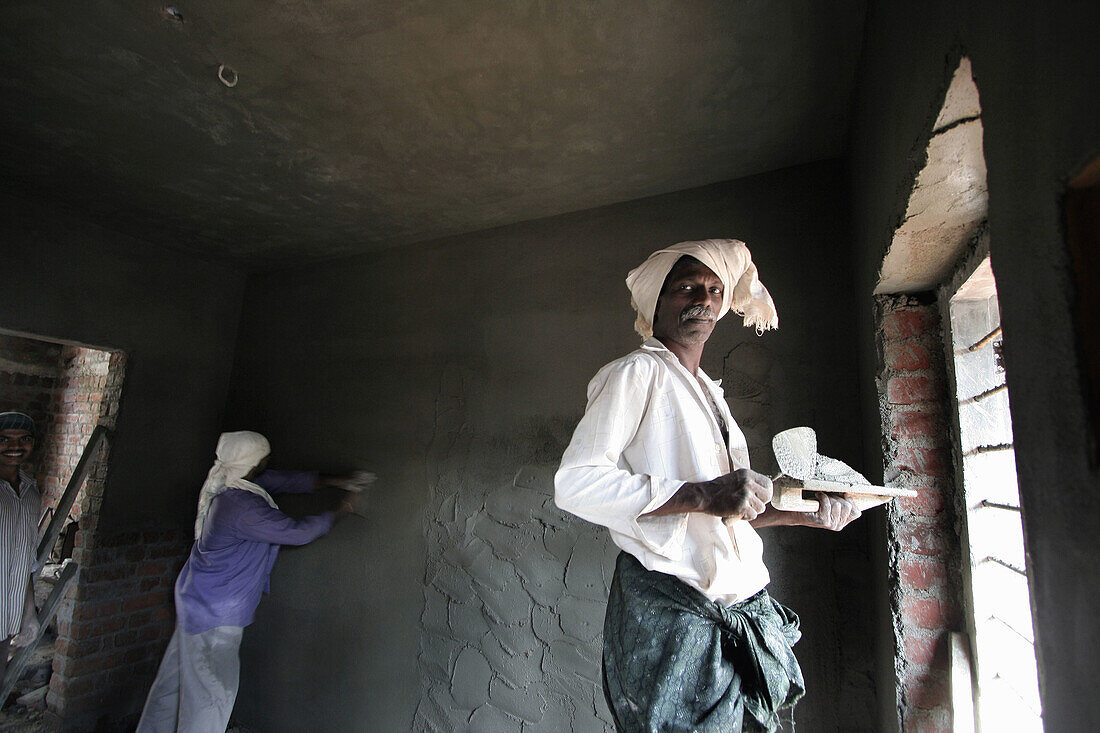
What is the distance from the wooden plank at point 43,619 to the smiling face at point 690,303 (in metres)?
3.45

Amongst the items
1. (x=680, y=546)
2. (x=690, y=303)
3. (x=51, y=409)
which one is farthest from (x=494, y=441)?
(x=51, y=409)

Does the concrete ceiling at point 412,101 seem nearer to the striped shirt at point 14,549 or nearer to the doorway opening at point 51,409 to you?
the striped shirt at point 14,549

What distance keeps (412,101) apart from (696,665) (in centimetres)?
A: 192

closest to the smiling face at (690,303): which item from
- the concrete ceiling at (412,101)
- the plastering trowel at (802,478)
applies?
the plastering trowel at (802,478)

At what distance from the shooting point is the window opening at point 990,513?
1.23 metres

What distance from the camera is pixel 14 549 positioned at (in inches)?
104

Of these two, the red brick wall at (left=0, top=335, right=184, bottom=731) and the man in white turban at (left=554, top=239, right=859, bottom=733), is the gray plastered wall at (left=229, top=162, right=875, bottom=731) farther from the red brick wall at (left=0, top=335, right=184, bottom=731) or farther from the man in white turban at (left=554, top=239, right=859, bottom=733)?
the man in white turban at (left=554, top=239, right=859, bottom=733)

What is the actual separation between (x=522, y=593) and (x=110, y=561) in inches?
94.5

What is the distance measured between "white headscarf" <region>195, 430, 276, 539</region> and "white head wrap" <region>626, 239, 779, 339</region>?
2.35 meters

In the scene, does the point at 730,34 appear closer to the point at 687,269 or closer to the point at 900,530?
the point at 687,269

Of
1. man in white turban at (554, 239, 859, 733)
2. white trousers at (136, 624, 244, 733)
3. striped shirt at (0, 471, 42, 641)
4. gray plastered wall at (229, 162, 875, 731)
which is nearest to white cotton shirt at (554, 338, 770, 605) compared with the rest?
man in white turban at (554, 239, 859, 733)

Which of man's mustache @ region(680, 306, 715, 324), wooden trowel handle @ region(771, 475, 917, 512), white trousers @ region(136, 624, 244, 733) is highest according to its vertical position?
man's mustache @ region(680, 306, 715, 324)

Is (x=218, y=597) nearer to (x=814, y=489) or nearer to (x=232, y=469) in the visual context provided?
(x=232, y=469)

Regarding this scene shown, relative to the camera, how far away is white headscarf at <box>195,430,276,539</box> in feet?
9.41
